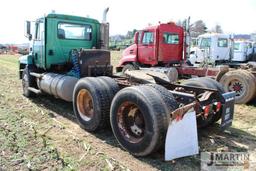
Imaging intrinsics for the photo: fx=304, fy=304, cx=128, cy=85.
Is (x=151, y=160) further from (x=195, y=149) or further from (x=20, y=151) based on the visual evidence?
(x=20, y=151)

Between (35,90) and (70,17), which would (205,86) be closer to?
(70,17)

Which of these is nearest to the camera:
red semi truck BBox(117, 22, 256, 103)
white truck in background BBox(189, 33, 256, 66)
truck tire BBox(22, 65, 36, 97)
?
truck tire BBox(22, 65, 36, 97)

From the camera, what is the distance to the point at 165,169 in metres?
4.33

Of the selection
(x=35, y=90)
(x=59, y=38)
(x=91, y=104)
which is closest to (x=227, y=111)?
(x=91, y=104)

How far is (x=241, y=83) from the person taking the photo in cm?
905

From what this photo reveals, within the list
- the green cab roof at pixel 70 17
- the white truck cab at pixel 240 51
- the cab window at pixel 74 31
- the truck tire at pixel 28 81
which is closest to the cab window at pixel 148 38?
the green cab roof at pixel 70 17

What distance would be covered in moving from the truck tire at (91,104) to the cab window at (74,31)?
2.78 metres

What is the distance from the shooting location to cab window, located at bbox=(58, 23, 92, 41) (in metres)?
8.52

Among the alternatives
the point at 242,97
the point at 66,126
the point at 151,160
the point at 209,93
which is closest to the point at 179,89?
the point at 209,93

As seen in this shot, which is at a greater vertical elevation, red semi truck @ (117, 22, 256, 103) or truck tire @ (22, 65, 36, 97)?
red semi truck @ (117, 22, 256, 103)

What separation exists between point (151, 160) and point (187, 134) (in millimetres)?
674

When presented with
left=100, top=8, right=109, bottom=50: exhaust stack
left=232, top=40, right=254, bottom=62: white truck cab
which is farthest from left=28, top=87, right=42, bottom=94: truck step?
left=232, top=40, right=254, bottom=62: white truck cab

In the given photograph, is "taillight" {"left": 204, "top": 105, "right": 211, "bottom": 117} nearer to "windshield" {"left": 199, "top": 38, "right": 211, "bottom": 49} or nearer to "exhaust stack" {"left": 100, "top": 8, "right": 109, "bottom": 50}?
"exhaust stack" {"left": 100, "top": 8, "right": 109, "bottom": 50}

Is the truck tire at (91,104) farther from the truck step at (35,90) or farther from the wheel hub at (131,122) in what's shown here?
the truck step at (35,90)
